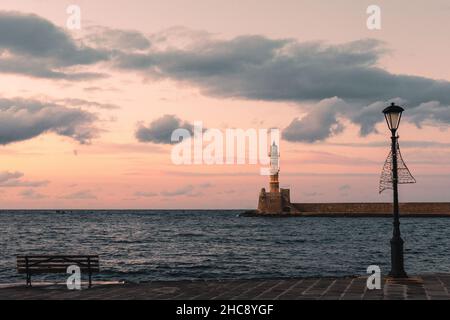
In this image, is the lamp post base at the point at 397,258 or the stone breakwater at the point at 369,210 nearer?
the lamp post base at the point at 397,258

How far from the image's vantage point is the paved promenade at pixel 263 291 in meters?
14.9

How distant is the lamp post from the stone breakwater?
506 feet

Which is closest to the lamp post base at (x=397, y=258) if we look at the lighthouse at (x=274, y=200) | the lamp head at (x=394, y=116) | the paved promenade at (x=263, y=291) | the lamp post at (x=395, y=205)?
the lamp post at (x=395, y=205)

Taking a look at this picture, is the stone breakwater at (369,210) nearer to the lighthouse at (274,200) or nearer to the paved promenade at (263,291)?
the lighthouse at (274,200)

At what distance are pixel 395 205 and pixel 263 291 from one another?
16.1ft

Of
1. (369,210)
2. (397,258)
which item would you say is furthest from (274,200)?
(397,258)

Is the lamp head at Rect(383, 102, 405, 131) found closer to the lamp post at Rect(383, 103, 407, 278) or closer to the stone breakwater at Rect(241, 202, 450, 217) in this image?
the lamp post at Rect(383, 103, 407, 278)

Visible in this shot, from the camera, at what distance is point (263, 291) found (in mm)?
16188

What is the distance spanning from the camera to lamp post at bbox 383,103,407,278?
1761 cm

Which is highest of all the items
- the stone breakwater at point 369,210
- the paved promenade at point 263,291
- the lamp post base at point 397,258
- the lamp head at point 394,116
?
the lamp head at point 394,116

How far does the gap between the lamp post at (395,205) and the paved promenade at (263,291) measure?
1.44ft

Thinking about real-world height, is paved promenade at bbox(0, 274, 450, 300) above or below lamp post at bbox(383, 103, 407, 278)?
below

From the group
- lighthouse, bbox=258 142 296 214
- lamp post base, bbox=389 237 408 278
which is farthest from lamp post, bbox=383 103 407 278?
lighthouse, bbox=258 142 296 214
